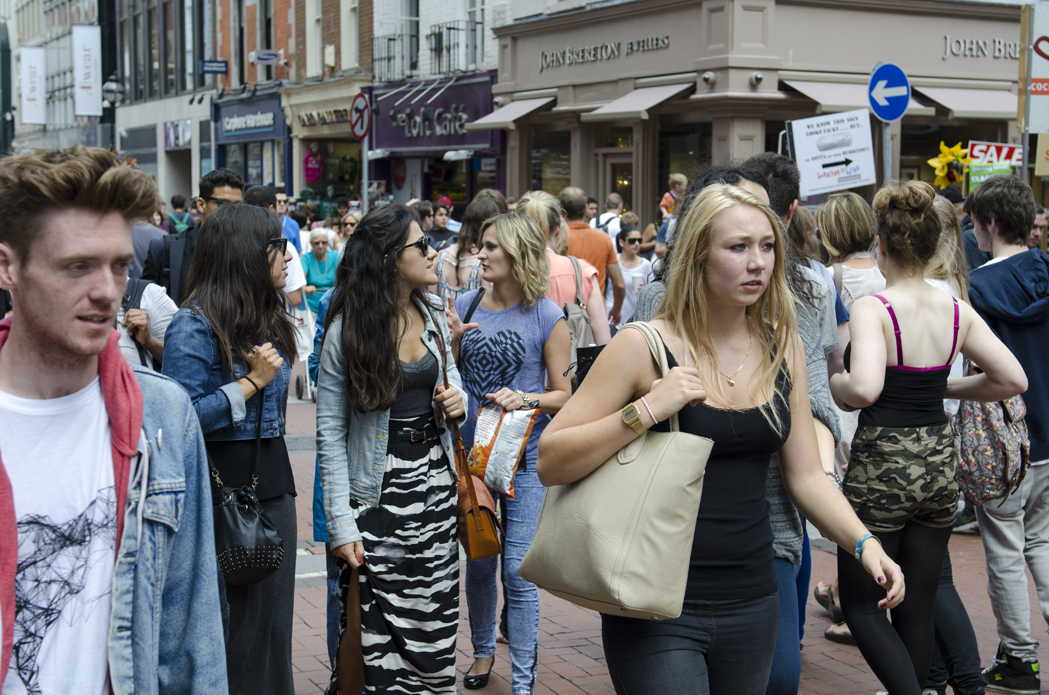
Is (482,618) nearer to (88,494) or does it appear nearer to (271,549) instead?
(271,549)

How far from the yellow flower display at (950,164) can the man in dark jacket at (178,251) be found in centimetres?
780

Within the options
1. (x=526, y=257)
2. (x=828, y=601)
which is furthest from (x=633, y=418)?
(x=828, y=601)

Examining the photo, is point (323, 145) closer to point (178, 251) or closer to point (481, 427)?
point (178, 251)

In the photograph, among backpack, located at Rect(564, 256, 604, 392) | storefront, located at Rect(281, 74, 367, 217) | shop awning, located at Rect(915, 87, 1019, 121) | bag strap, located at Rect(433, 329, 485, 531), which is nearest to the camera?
bag strap, located at Rect(433, 329, 485, 531)

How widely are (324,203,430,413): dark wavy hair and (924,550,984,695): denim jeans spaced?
2211 millimetres

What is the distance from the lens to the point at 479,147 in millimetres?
21328

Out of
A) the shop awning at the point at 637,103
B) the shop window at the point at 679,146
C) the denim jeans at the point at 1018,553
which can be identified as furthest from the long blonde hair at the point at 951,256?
the shop window at the point at 679,146

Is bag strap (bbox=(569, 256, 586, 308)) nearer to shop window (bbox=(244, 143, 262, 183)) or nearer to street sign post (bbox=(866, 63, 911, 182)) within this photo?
street sign post (bbox=(866, 63, 911, 182))

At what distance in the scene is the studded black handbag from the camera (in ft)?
10.9

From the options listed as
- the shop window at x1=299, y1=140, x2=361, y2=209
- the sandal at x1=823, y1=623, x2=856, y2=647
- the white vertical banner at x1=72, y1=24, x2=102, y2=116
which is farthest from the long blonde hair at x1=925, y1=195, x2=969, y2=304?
the white vertical banner at x1=72, y1=24, x2=102, y2=116

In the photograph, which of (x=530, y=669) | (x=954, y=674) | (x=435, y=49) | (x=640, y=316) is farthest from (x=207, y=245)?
(x=435, y=49)

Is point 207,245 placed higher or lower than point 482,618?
higher

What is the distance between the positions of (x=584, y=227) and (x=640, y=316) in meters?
5.61

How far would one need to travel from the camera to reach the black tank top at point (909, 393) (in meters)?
3.83
